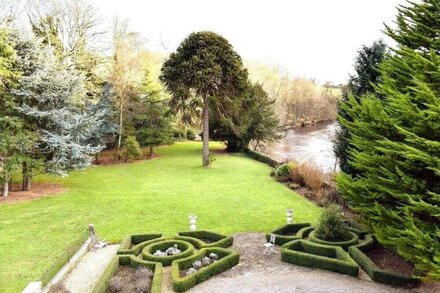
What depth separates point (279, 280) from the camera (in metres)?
11.1

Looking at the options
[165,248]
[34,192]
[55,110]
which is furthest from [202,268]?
[34,192]

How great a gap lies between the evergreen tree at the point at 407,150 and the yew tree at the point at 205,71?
56.4ft

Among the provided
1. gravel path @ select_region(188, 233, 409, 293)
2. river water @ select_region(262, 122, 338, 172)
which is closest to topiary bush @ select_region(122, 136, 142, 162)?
river water @ select_region(262, 122, 338, 172)

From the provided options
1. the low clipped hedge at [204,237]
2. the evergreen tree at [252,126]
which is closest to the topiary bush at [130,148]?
the evergreen tree at [252,126]

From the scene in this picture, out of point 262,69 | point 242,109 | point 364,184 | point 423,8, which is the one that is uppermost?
point 262,69

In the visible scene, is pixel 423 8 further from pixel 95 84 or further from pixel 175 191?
pixel 95 84

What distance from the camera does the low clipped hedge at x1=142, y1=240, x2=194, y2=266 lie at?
1256 cm

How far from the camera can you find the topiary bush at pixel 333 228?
13.8 meters

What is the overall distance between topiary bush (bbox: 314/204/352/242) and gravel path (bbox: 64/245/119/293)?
773 centimetres

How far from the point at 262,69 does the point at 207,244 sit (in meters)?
52.3

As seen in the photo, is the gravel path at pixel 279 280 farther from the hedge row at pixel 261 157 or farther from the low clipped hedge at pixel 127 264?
the hedge row at pixel 261 157

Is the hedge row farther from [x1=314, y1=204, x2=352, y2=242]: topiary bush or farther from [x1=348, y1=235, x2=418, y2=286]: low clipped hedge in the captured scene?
[x1=348, y1=235, x2=418, y2=286]: low clipped hedge


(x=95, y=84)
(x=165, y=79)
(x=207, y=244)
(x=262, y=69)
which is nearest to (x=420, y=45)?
(x=207, y=244)

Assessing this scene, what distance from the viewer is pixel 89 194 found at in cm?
2317
